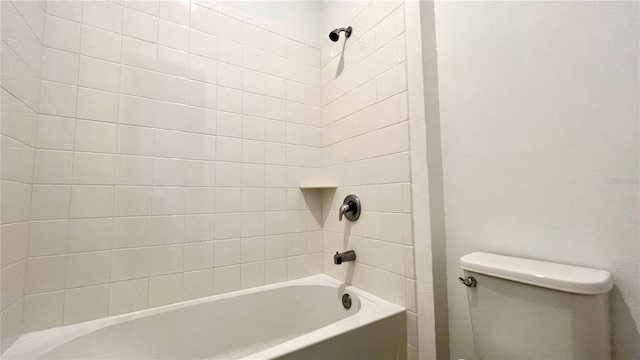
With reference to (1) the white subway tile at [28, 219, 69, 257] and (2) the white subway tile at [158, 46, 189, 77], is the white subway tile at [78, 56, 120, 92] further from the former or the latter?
(1) the white subway tile at [28, 219, 69, 257]

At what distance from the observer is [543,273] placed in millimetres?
695

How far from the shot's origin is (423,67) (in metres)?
1.10

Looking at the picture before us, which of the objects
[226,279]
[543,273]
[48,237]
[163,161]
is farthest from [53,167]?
[543,273]

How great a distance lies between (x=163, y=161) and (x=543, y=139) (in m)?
1.55

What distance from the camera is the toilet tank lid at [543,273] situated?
2.05 feet

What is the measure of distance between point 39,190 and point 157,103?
572 millimetres

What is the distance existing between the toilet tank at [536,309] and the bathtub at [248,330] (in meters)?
0.37

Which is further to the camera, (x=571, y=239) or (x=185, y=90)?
(x=185, y=90)

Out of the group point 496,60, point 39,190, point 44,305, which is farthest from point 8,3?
point 496,60

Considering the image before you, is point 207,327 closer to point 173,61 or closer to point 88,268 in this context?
point 88,268

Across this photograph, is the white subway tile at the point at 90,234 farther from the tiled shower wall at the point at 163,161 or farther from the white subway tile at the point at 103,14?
the white subway tile at the point at 103,14

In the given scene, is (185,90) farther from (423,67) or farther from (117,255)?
(423,67)

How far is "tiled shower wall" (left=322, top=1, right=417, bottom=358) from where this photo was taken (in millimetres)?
1146

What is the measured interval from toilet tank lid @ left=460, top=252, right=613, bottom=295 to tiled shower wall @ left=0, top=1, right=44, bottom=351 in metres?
1.55
